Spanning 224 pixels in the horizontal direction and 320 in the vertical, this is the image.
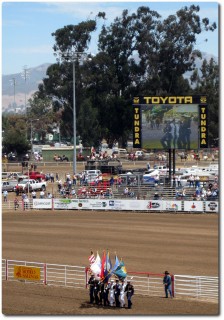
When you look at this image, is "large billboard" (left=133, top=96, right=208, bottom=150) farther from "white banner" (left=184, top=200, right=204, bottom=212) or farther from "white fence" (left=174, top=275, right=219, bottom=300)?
"white fence" (left=174, top=275, right=219, bottom=300)

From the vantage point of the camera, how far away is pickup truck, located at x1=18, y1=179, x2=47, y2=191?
5415 centimetres

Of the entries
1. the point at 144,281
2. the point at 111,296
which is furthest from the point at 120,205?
the point at 111,296

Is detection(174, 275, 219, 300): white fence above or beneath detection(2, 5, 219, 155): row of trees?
beneath

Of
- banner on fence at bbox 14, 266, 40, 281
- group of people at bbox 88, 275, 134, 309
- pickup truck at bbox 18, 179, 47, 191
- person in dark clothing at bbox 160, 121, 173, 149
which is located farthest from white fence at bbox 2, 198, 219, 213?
group of people at bbox 88, 275, 134, 309

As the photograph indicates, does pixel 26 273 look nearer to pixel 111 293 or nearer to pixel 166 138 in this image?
pixel 111 293

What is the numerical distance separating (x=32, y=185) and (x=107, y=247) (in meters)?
23.4

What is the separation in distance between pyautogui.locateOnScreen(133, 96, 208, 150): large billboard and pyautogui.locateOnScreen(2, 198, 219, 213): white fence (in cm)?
367

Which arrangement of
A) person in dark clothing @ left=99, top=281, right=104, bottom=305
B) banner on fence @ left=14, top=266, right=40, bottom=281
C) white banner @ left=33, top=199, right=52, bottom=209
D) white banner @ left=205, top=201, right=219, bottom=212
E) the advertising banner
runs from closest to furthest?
person in dark clothing @ left=99, top=281, right=104, bottom=305 < banner on fence @ left=14, top=266, right=40, bottom=281 < white banner @ left=205, top=201, right=219, bottom=212 < the advertising banner < white banner @ left=33, top=199, right=52, bottom=209

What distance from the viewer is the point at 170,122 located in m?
45.3

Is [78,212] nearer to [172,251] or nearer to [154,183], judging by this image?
[154,183]

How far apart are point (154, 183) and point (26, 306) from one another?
3166 centimetres

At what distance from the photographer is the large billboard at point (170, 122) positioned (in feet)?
147

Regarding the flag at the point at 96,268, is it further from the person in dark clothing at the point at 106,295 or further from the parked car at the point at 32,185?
the parked car at the point at 32,185

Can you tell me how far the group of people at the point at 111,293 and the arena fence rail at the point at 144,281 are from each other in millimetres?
1803
